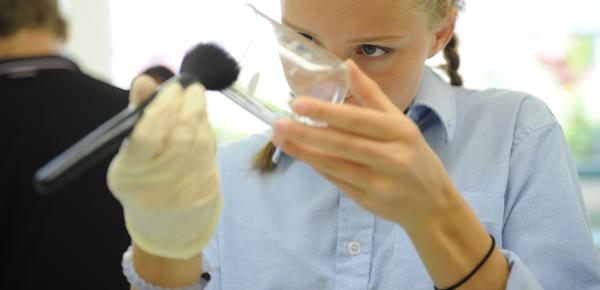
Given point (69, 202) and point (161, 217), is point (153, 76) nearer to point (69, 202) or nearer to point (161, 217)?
point (161, 217)

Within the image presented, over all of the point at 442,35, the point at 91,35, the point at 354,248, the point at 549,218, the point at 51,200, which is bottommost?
the point at 91,35

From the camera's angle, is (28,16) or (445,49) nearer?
(445,49)

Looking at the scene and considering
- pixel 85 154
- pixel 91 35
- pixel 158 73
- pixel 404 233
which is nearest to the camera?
pixel 85 154

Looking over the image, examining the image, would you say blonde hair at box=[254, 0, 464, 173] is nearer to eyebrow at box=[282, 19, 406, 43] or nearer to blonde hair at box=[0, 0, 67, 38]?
eyebrow at box=[282, 19, 406, 43]

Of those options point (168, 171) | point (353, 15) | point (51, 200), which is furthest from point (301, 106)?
point (51, 200)

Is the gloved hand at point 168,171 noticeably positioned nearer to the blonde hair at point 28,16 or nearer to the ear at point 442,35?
the ear at point 442,35

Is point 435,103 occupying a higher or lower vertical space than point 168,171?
lower

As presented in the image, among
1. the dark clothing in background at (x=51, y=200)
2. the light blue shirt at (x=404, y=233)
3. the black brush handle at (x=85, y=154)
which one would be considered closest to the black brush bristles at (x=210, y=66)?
the black brush handle at (x=85, y=154)

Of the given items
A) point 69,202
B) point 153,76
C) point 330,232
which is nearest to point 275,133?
point 153,76

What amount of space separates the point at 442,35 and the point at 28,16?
77cm

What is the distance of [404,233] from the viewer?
1.05 meters

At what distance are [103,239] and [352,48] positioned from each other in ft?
1.88

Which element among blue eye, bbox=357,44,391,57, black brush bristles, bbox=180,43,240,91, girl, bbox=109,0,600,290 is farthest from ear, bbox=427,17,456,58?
black brush bristles, bbox=180,43,240,91

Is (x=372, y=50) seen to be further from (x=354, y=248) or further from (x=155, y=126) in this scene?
(x=155, y=126)
